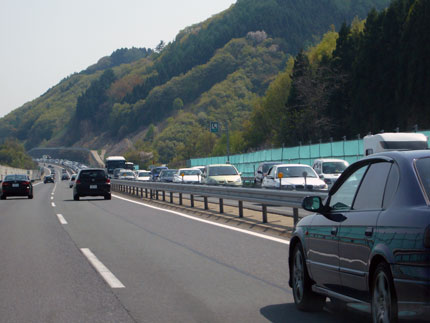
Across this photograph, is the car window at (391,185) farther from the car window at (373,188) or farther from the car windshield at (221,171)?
the car windshield at (221,171)

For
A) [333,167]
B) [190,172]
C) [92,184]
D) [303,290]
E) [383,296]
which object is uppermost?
[333,167]

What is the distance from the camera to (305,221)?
7184mm

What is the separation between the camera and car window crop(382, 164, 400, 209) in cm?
530

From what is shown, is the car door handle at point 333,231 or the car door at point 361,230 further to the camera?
the car door handle at point 333,231

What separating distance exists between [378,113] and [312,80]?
71.9 feet

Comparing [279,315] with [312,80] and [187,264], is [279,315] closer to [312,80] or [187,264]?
[187,264]

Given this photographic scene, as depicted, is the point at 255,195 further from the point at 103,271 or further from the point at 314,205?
the point at 314,205

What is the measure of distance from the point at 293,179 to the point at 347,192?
20879 millimetres

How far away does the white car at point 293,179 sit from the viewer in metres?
25.8

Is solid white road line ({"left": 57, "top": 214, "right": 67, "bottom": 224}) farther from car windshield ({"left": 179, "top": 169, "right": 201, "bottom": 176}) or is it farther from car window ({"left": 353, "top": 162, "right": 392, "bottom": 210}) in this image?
car windshield ({"left": 179, "top": 169, "right": 201, "bottom": 176})

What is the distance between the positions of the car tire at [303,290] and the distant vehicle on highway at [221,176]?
2689cm

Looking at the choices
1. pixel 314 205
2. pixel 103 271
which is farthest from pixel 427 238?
pixel 103 271

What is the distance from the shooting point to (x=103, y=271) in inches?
391

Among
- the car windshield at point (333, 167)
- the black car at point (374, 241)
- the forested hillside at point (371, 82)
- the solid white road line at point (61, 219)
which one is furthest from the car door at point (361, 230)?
the forested hillside at point (371, 82)
